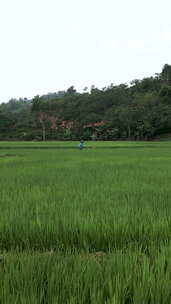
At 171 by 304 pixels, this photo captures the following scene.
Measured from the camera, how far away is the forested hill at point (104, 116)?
3716cm

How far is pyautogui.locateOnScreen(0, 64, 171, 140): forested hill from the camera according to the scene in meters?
37.2

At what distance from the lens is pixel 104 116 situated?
141ft

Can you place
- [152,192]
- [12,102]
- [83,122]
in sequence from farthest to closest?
[12,102], [83,122], [152,192]

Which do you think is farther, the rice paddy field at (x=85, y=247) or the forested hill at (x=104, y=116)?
the forested hill at (x=104, y=116)

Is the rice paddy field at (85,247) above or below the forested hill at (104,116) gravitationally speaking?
below

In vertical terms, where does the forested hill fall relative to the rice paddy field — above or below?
above

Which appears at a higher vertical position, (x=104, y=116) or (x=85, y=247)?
(x=104, y=116)

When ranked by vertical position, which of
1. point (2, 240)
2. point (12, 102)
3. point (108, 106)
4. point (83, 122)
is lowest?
point (2, 240)

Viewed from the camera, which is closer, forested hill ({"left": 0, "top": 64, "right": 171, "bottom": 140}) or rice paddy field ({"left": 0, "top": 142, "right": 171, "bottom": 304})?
rice paddy field ({"left": 0, "top": 142, "right": 171, "bottom": 304})

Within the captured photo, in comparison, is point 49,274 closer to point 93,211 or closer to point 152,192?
point 93,211

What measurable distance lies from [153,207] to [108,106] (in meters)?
47.0

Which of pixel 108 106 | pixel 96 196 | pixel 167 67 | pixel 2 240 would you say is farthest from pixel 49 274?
pixel 167 67

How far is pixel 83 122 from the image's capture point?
43.0 meters

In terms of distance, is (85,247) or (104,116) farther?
(104,116)
